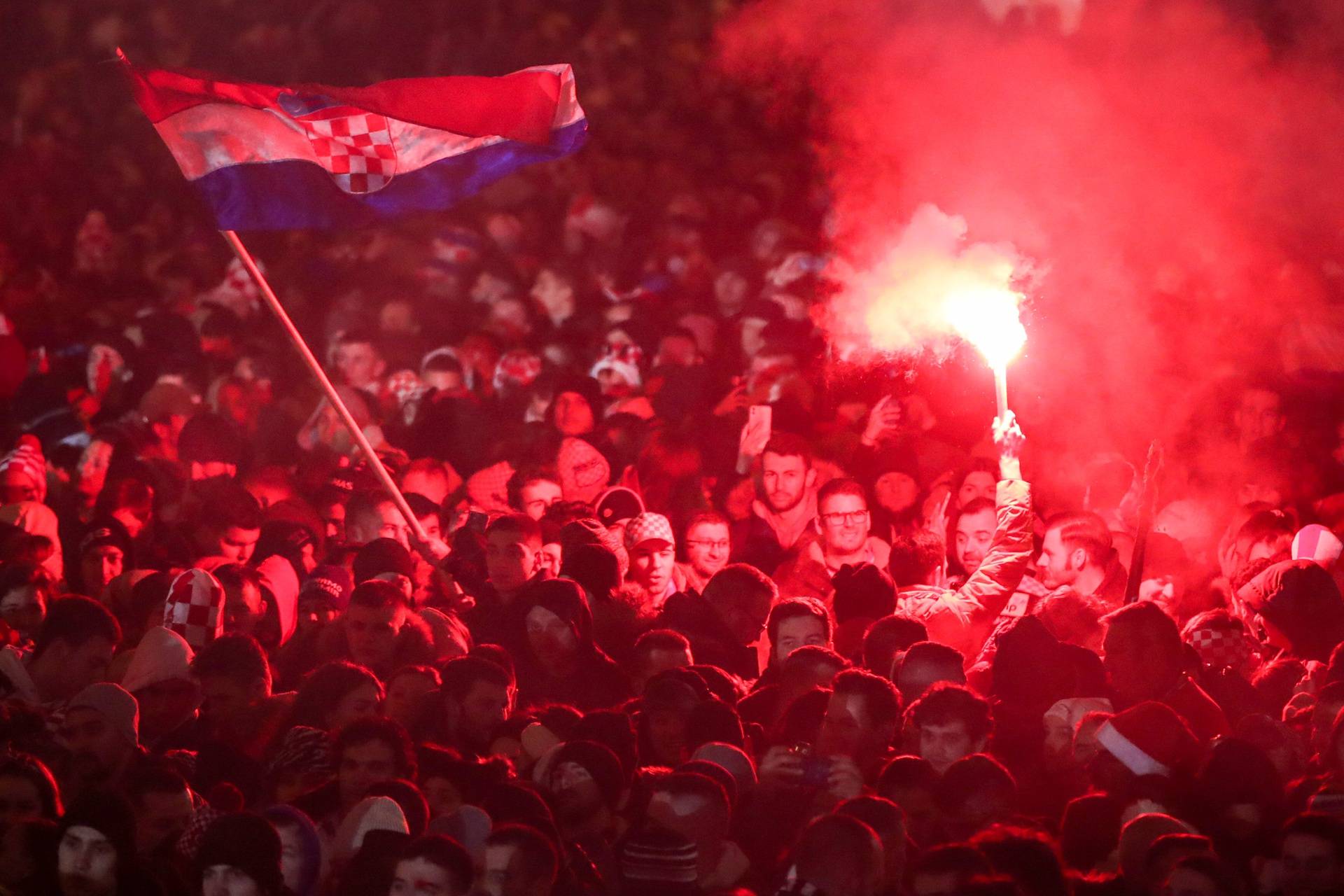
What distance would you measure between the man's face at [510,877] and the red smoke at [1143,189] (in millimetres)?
4509

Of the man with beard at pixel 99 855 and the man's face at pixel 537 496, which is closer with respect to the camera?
the man with beard at pixel 99 855

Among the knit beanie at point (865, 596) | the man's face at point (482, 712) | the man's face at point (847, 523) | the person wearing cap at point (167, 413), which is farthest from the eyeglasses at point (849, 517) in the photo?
the person wearing cap at point (167, 413)

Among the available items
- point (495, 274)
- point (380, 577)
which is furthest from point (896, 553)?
point (495, 274)

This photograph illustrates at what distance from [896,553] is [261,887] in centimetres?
329

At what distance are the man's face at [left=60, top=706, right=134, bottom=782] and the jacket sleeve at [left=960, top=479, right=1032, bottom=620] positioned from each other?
118 inches

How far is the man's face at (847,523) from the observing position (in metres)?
6.24

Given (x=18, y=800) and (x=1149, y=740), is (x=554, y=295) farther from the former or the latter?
(x=1149, y=740)

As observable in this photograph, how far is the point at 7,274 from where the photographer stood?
10.3 metres

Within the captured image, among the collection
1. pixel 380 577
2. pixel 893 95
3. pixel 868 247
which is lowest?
pixel 380 577

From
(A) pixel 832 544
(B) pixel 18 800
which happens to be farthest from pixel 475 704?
(A) pixel 832 544

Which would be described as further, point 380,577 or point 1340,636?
point 380,577

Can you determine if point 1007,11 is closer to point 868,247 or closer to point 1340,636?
point 868,247

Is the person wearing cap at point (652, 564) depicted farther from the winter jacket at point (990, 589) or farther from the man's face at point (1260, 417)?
the man's face at point (1260, 417)

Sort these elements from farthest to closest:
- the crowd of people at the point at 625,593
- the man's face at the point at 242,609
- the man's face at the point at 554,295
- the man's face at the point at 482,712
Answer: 1. the man's face at the point at 554,295
2. the man's face at the point at 242,609
3. the man's face at the point at 482,712
4. the crowd of people at the point at 625,593
